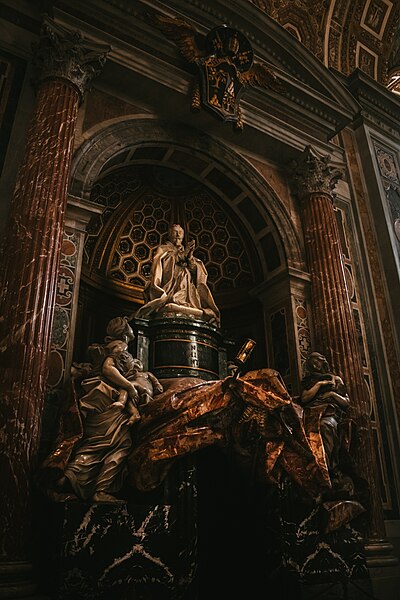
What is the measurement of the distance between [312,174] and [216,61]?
2.23 metres

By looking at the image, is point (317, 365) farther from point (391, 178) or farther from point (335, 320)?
point (391, 178)

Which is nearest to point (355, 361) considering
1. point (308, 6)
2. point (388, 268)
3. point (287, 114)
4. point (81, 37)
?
point (388, 268)

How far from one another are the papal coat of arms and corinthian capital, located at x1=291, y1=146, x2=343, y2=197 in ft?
4.38

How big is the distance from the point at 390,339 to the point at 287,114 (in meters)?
3.98

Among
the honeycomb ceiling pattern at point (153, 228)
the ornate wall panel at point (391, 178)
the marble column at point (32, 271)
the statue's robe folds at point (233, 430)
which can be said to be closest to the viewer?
the marble column at point (32, 271)

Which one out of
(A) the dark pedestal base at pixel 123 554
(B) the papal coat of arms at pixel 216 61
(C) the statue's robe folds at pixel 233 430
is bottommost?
(A) the dark pedestal base at pixel 123 554

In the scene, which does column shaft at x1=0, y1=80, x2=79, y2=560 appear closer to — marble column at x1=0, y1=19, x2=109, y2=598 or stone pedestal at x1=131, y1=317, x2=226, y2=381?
marble column at x1=0, y1=19, x2=109, y2=598

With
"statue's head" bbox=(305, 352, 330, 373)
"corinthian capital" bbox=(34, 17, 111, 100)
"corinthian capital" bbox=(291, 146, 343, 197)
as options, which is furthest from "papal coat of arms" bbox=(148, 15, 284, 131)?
"statue's head" bbox=(305, 352, 330, 373)

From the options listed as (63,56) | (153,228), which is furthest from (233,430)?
(153,228)

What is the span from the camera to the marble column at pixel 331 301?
20.3ft

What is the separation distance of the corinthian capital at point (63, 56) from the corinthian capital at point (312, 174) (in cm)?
360

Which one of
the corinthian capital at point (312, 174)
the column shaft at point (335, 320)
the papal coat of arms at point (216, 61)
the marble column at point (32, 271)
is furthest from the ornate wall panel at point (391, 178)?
the marble column at point (32, 271)

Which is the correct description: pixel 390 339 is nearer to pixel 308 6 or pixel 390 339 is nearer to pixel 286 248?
pixel 286 248

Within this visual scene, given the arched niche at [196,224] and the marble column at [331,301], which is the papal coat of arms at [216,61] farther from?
the marble column at [331,301]
